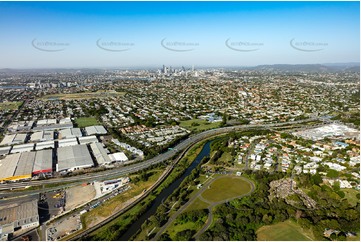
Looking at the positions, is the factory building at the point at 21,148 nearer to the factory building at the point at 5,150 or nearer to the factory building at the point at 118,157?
the factory building at the point at 5,150

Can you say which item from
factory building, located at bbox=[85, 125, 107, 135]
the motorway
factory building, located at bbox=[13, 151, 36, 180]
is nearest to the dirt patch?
the motorway

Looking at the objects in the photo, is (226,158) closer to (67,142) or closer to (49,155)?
(49,155)

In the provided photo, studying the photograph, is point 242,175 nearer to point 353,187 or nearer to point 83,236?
point 353,187

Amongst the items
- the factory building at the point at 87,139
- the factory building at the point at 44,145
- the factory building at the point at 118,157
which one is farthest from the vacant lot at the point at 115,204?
the factory building at the point at 44,145

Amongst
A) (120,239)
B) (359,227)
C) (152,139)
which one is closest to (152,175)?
(120,239)

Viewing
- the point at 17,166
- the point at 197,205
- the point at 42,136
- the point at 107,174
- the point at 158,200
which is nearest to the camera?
the point at 197,205

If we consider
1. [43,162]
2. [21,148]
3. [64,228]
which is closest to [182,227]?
[64,228]
